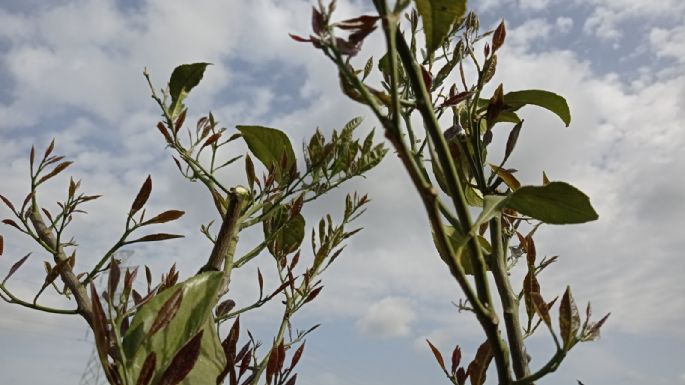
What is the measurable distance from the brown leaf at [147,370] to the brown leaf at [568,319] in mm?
396

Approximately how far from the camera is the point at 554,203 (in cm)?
54

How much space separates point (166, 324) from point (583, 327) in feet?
1.40

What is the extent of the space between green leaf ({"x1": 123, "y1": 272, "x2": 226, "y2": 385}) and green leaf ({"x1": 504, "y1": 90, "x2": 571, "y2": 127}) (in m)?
0.47

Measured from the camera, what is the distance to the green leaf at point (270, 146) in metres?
1.09

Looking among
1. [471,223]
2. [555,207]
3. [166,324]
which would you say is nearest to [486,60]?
[555,207]

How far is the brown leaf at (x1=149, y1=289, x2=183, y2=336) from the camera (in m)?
0.57

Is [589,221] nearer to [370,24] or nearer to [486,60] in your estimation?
[370,24]

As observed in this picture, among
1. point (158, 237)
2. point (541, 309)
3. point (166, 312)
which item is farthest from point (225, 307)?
point (541, 309)

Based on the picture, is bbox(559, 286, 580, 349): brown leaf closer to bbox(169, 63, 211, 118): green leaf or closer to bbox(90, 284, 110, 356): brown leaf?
bbox(90, 284, 110, 356): brown leaf

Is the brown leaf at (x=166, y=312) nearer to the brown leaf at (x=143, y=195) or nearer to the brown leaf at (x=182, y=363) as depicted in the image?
the brown leaf at (x=182, y=363)

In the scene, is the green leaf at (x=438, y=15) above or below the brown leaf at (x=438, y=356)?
above

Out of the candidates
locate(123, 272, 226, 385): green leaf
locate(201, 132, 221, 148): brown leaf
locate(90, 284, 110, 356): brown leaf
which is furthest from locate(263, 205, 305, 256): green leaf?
locate(90, 284, 110, 356): brown leaf

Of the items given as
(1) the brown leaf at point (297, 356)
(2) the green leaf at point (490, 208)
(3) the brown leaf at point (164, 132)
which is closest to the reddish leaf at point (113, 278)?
(2) the green leaf at point (490, 208)

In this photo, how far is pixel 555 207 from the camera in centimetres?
54
